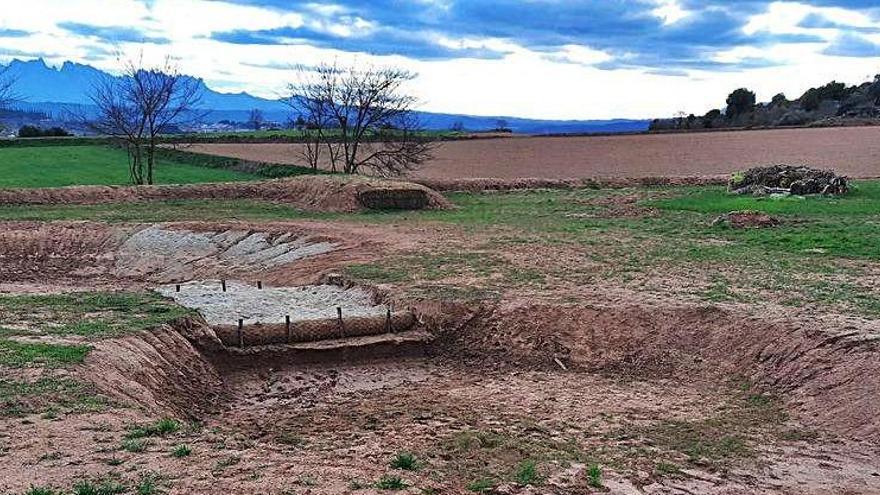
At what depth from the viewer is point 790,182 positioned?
2928cm

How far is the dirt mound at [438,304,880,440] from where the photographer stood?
32.9ft

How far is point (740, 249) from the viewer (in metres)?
18.2

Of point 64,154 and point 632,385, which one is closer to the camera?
point 632,385

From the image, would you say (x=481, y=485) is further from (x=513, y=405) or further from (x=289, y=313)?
(x=289, y=313)

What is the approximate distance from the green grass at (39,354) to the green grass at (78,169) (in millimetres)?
28130

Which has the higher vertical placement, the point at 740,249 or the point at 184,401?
the point at 740,249

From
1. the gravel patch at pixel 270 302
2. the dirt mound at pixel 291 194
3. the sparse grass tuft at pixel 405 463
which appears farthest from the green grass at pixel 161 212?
the sparse grass tuft at pixel 405 463

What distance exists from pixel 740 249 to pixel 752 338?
6.61 m

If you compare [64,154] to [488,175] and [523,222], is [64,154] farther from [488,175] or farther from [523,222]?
[523,222]

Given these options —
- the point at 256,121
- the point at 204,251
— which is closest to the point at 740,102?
the point at 256,121

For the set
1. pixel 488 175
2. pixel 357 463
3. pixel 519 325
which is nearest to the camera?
pixel 357 463

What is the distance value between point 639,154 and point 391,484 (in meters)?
51.2

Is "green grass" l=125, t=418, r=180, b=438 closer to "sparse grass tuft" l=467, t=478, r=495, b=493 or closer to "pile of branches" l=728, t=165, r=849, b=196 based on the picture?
"sparse grass tuft" l=467, t=478, r=495, b=493

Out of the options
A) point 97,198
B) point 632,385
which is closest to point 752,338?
point 632,385
